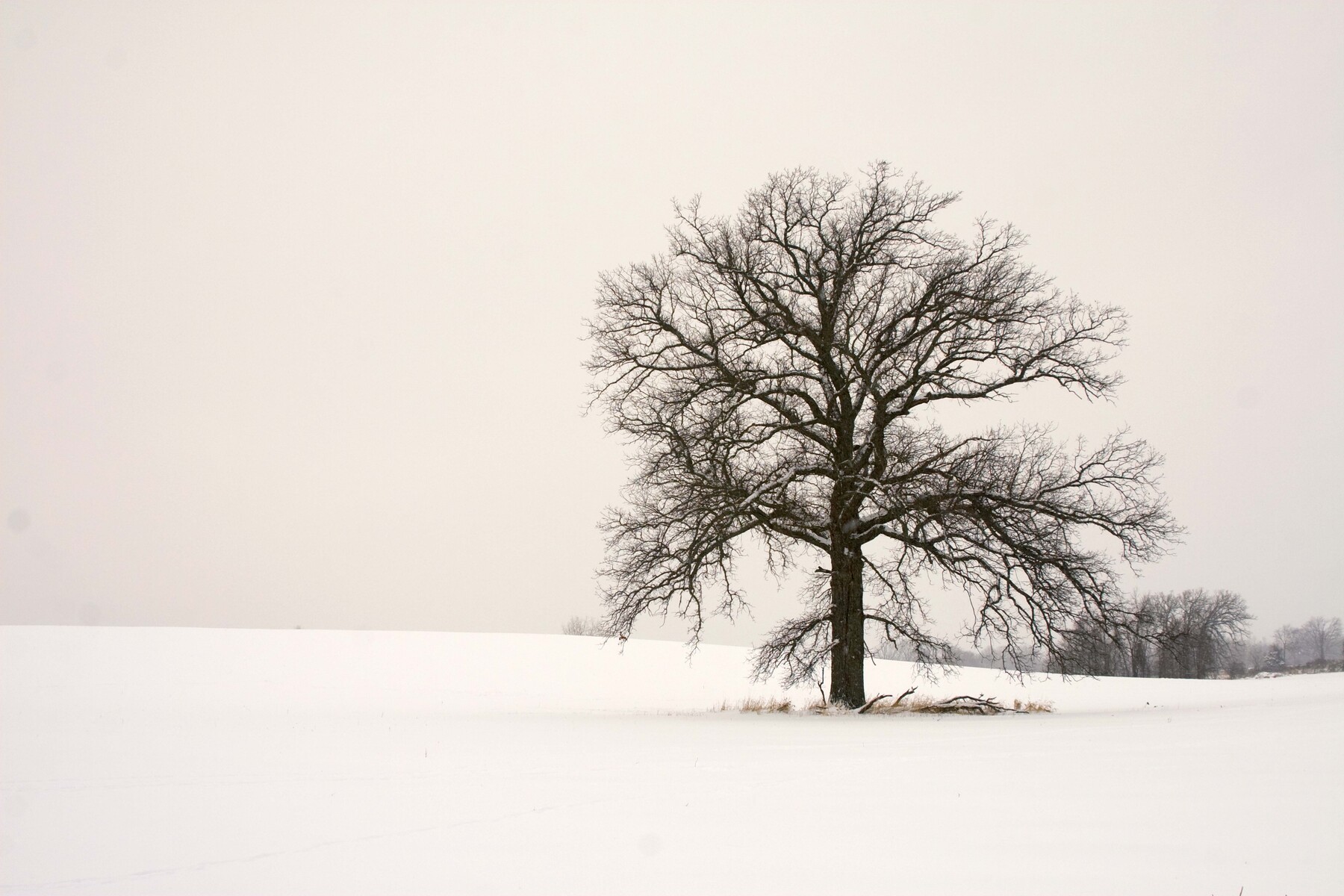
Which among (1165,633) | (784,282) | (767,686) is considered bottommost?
(767,686)

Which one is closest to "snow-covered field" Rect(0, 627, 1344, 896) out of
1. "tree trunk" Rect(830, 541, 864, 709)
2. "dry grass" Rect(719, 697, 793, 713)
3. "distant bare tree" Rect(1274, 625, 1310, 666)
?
"tree trunk" Rect(830, 541, 864, 709)

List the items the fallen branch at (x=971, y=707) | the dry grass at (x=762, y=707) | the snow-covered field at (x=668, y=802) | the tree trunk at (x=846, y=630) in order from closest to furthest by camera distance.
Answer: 1. the snow-covered field at (x=668, y=802)
2. the tree trunk at (x=846, y=630)
3. the fallen branch at (x=971, y=707)
4. the dry grass at (x=762, y=707)

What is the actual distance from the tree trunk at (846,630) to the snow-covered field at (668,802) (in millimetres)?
1855

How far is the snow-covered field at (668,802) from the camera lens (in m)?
5.31

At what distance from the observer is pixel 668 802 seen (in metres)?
7.41

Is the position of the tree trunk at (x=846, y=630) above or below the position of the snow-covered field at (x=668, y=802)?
above

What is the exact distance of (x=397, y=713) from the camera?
55.1 feet

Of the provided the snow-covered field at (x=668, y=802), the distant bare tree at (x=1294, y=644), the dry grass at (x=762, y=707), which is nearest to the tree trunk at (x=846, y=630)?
the dry grass at (x=762, y=707)

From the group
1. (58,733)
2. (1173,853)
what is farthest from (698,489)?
(1173,853)

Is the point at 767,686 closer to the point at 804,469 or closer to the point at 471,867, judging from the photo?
the point at 804,469

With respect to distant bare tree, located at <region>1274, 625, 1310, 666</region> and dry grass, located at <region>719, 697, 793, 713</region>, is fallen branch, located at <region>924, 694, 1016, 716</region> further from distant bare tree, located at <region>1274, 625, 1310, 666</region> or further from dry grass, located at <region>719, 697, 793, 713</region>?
distant bare tree, located at <region>1274, 625, 1310, 666</region>

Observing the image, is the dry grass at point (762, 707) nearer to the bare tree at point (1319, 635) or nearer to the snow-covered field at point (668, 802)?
the snow-covered field at point (668, 802)

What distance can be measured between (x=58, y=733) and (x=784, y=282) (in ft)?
47.0

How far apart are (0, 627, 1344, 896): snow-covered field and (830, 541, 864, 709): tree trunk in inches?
73.0
